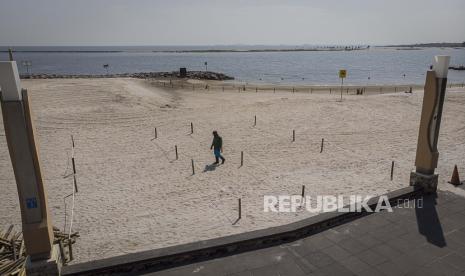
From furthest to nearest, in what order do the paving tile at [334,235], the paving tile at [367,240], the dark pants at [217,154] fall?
the dark pants at [217,154] < the paving tile at [334,235] < the paving tile at [367,240]

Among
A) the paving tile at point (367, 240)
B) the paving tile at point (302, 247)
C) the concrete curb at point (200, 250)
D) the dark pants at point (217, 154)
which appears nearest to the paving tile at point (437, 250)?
the paving tile at point (367, 240)

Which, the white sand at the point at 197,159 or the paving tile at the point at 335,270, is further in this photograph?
the white sand at the point at 197,159

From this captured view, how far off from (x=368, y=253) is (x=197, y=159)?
30.2ft

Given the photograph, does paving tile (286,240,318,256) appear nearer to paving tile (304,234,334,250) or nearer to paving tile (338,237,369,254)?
paving tile (304,234,334,250)

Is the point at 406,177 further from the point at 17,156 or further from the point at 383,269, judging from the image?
the point at 17,156

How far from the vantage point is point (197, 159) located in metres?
15.0

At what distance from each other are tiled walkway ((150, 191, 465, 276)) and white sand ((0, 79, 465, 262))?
1.88 meters

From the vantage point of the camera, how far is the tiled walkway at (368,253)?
6.58 meters

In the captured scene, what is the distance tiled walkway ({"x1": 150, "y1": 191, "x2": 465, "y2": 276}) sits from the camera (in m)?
6.58

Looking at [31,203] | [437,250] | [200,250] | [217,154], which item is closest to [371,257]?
[437,250]

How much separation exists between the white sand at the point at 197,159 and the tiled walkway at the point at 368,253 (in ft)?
6.18

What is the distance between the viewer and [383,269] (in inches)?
259

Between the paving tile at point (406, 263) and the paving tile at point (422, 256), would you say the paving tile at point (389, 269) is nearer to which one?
the paving tile at point (406, 263)

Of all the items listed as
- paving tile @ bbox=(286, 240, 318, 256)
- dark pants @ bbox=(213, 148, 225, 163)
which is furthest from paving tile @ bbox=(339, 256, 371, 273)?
dark pants @ bbox=(213, 148, 225, 163)
